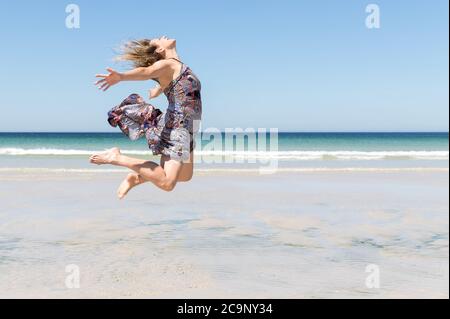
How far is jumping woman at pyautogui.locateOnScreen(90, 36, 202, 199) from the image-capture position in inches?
242

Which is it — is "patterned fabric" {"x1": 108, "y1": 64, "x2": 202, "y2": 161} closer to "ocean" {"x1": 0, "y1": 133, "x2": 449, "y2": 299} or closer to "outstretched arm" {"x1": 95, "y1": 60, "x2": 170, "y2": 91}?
"outstretched arm" {"x1": 95, "y1": 60, "x2": 170, "y2": 91}

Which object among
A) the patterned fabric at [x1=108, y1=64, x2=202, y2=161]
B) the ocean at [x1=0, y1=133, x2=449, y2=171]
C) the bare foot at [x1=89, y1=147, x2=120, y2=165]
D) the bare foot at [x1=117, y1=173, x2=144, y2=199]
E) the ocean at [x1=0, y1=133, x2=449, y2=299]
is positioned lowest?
the ocean at [x1=0, y1=133, x2=449, y2=171]

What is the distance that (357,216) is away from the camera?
9.45 metres

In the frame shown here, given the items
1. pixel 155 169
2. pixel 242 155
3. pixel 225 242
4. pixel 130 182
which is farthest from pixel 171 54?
pixel 242 155

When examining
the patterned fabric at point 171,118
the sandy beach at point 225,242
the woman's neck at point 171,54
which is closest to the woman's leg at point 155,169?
the patterned fabric at point 171,118

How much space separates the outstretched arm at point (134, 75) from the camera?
544 cm

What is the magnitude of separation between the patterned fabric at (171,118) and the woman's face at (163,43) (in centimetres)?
26

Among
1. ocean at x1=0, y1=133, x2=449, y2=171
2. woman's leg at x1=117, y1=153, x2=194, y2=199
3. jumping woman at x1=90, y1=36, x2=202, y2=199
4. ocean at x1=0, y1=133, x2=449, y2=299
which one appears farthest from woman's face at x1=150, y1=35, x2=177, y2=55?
ocean at x1=0, y1=133, x2=449, y2=171

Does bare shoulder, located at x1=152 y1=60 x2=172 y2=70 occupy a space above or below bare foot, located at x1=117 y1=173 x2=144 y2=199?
above

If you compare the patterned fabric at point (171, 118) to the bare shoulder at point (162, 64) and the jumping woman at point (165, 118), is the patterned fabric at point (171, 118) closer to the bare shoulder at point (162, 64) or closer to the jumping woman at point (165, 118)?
the jumping woman at point (165, 118)

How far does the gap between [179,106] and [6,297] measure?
2478mm

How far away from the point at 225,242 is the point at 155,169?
67.5 inches

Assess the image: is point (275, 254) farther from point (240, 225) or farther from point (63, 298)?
point (63, 298)

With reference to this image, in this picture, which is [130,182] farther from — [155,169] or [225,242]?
[225,242]
